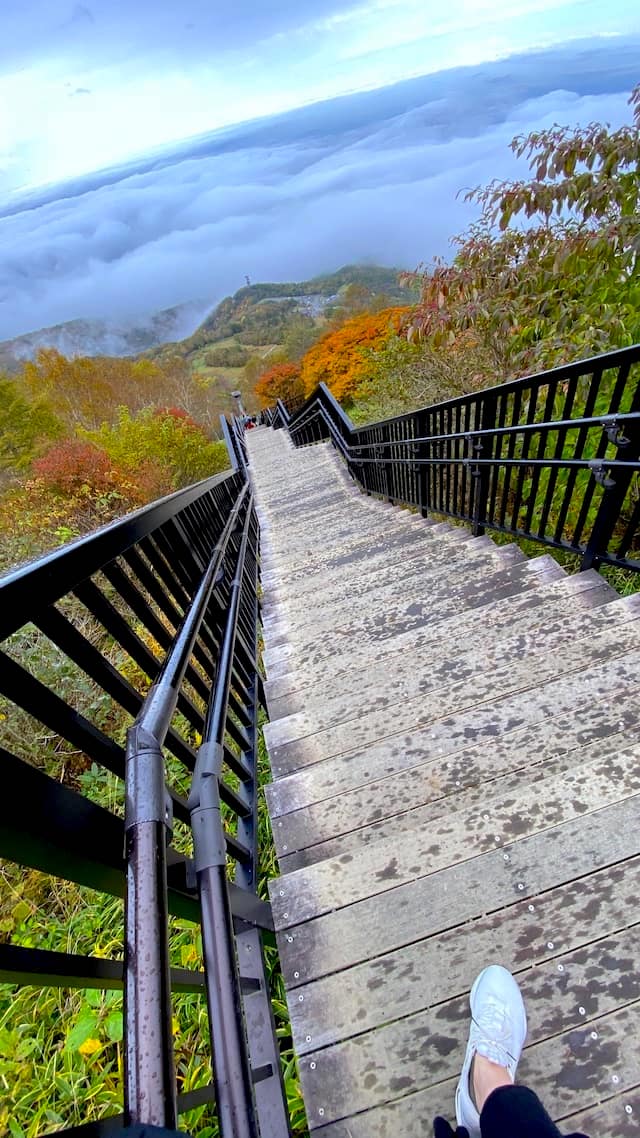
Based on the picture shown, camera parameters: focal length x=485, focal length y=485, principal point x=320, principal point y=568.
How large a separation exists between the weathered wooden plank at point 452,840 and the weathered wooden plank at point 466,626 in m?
0.81

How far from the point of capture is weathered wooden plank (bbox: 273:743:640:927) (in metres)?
1.37

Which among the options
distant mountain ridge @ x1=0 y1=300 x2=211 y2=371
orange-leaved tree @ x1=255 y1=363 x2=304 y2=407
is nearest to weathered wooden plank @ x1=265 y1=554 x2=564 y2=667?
orange-leaved tree @ x1=255 y1=363 x2=304 y2=407

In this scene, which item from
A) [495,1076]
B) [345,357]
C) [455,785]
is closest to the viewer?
[495,1076]

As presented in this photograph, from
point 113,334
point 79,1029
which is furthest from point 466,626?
point 113,334

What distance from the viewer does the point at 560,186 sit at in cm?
310

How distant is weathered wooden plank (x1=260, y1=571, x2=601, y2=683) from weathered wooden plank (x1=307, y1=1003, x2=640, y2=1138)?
135 centimetres

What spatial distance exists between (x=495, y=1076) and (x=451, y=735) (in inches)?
34.4

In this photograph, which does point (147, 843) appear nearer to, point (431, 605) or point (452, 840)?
point (452, 840)

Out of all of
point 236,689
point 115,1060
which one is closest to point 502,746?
point 236,689

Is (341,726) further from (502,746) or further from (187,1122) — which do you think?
(187,1122)

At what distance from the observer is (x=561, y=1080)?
1030mm

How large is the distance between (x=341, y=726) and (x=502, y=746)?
631 millimetres

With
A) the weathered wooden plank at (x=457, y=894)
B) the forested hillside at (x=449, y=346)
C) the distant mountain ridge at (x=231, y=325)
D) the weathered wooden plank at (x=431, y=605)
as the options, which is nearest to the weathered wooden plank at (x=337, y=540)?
the weathered wooden plank at (x=431, y=605)

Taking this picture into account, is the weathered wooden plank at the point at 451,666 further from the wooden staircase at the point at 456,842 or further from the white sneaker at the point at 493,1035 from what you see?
the white sneaker at the point at 493,1035
